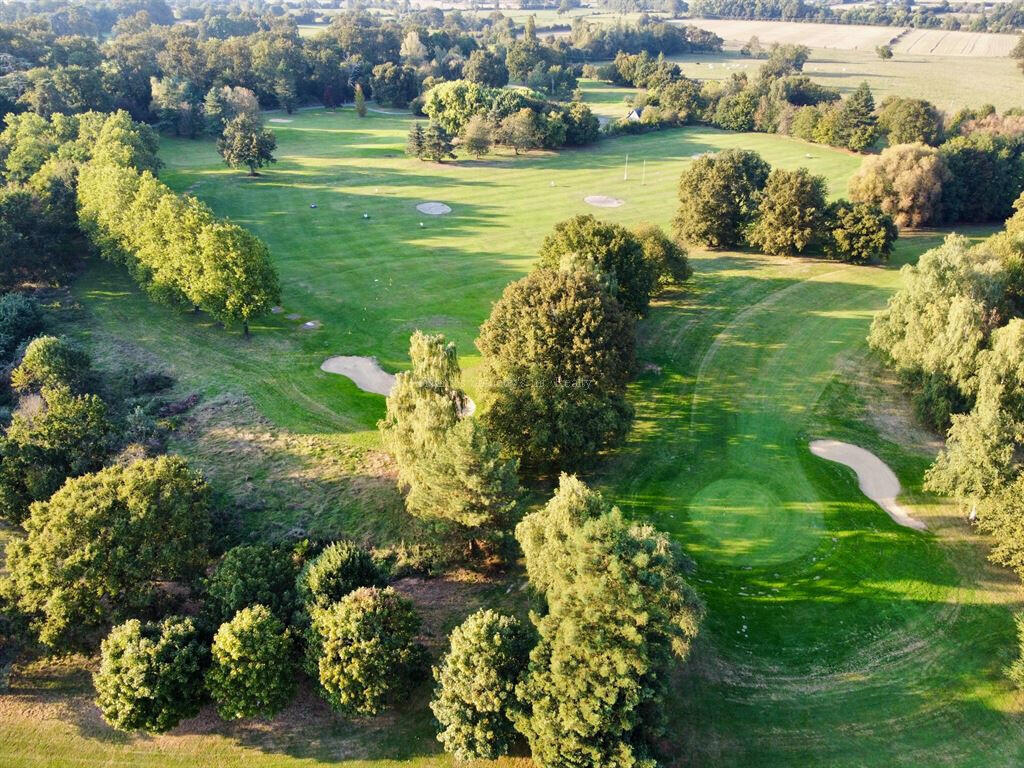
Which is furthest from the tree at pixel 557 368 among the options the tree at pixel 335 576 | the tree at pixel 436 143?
the tree at pixel 436 143

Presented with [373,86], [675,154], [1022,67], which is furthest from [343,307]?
[1022,67]

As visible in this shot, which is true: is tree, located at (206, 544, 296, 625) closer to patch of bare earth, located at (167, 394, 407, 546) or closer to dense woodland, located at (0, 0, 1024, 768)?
dense woodland, located at (0, 0, 1024, 768)

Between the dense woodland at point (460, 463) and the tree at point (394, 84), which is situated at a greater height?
the tree at point (394, 84)

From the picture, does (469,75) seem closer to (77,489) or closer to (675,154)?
(675,154)

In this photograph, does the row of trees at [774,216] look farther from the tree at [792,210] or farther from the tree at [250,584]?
the tree at [250,584]

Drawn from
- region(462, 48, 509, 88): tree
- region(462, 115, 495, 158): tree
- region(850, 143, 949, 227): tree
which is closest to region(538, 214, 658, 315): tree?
region(850, 143, 949, 227): tree

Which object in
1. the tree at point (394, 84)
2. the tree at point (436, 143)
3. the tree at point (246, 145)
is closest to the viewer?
the tree at point (246, 145)
